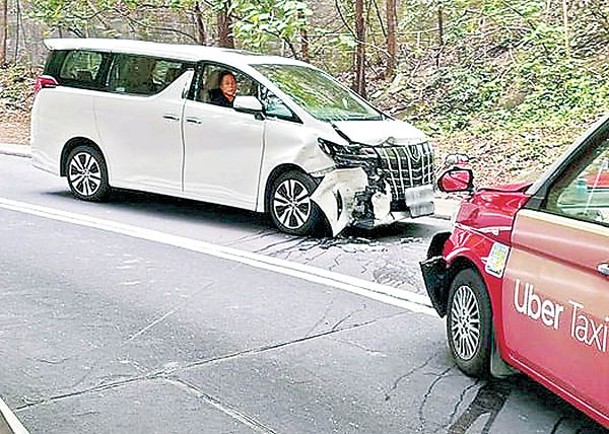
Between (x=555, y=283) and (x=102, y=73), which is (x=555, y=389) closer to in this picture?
(x=555, y=283)

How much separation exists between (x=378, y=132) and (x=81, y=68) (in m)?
4.11

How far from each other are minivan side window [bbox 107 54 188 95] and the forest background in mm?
3895

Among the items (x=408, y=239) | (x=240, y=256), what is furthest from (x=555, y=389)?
(x=408, y=239)

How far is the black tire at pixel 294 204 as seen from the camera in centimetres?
963

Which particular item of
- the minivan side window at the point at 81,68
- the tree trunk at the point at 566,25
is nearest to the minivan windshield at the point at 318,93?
the minivan side window at the point at 81,68

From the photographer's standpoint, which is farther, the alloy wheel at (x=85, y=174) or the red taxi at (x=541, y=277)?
the alloy wheel at (x=85, y=174)

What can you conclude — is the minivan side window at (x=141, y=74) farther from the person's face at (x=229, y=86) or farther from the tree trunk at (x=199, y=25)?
the tree trunk at (x=199, y=25)

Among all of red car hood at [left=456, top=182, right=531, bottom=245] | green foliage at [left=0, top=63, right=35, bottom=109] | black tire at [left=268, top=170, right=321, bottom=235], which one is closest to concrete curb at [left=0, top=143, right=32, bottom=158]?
green foliage at [left=0, top=63, right=35, bottom=109]

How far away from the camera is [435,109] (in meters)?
16.7

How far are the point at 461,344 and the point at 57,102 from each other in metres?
7.69

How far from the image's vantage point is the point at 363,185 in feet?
31.0

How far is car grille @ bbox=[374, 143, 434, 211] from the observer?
9.54 meters

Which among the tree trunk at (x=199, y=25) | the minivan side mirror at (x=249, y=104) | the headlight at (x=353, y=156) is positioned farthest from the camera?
the tree trunk at (x=199, y=25)

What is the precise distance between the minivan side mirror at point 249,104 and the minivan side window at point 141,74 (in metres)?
1.01
